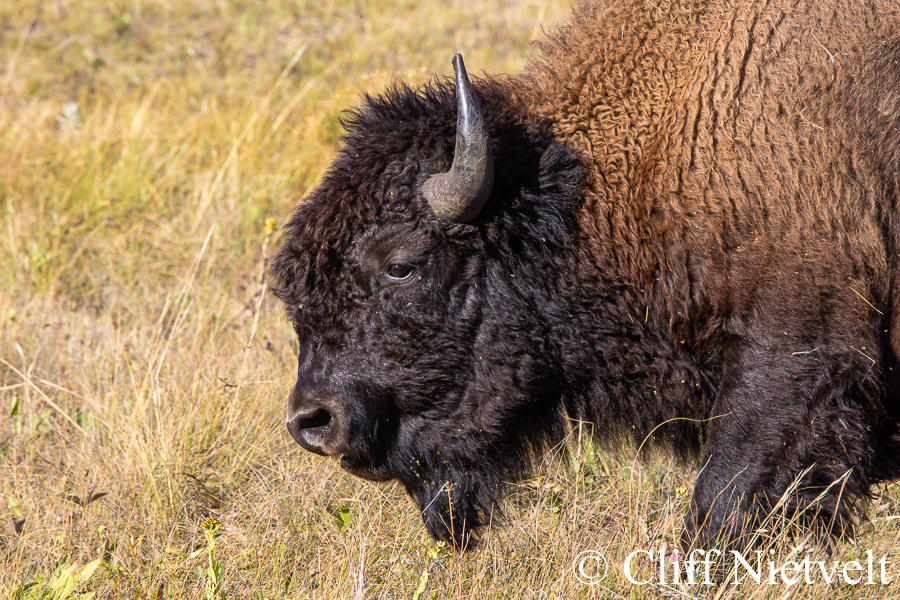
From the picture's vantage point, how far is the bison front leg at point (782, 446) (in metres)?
2.68

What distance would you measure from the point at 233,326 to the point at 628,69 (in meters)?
2.70

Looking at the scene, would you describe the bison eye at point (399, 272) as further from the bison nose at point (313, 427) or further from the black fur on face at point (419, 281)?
the bison nose at point (313, 427)

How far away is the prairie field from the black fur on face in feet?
1.47

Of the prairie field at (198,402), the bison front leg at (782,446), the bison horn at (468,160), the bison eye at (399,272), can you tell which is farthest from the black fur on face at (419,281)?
the bison front leg at (782,446)

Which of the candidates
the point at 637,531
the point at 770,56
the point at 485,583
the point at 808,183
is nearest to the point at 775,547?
the point at 637,531

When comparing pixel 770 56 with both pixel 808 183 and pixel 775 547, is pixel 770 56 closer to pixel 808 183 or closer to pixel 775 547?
pixel 808 183

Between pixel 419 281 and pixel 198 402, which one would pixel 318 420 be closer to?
pixel 419 281

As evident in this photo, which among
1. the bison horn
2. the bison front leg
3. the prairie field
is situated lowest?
the prairie field

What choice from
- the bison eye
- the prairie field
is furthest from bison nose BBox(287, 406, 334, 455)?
the bison eye

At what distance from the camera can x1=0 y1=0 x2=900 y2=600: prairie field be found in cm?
290

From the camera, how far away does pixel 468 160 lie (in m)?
2.67

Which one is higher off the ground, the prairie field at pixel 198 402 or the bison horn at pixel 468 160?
the bison horn at pixel 468 160

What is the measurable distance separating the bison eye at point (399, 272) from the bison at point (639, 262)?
11 millimetres

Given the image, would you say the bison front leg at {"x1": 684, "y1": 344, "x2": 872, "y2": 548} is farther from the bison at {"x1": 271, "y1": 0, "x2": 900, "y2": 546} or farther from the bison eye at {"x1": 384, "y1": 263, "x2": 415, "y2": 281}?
the bison eye at {"x1": 384, "y1": 263, "x2": 415, "y2": 281}
